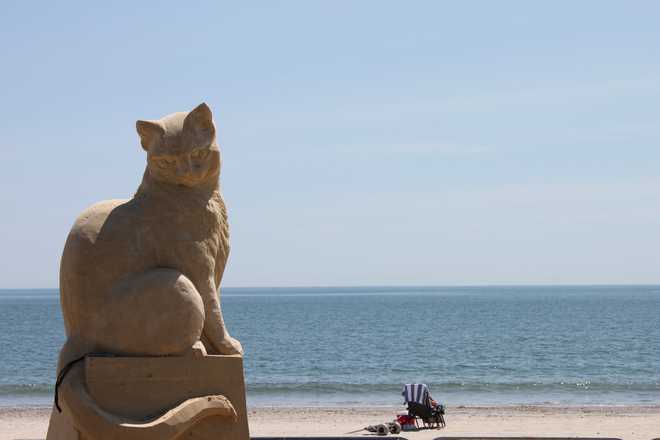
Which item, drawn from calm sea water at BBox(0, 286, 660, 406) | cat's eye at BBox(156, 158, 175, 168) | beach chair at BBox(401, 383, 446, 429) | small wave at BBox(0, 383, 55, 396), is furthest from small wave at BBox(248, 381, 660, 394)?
cat's eye at BBox(156, 158, 175, 168)

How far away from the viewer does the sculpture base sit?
6.36 meters

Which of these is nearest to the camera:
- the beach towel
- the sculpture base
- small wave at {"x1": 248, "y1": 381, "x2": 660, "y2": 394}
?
the sculpture base

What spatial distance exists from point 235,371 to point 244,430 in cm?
44

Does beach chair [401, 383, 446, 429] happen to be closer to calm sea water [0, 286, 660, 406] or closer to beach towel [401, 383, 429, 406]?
beach towel [401, 383, 429, 406]

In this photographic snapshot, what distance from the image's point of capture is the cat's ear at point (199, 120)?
22.6 feet

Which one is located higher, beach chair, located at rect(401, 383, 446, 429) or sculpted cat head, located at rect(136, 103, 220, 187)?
sculpted cat head, located at rect(136, 103, 220, 187)

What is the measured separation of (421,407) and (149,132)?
1101 centimetres

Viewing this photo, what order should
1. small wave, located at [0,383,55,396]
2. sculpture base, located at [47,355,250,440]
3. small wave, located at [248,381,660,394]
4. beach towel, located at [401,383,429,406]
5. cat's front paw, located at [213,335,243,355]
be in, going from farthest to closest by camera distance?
small wave, located at [0,383,55,396] → small wave, located at [248,381,660,394] → beach towel, located at [401,383,429,406] → cat's front paw, located at [213,335,243,355] → sculpture base, located at [47,355,250,440]

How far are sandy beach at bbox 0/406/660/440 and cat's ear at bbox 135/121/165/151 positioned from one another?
9813 millimetres

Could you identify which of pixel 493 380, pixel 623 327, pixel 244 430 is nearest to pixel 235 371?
pixel 244 430

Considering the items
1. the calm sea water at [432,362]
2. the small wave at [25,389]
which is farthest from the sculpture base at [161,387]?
the small wave at [25,389]

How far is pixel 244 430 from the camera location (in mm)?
6738

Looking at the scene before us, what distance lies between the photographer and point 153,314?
641cm

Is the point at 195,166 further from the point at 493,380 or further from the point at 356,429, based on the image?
the point at 493,380
